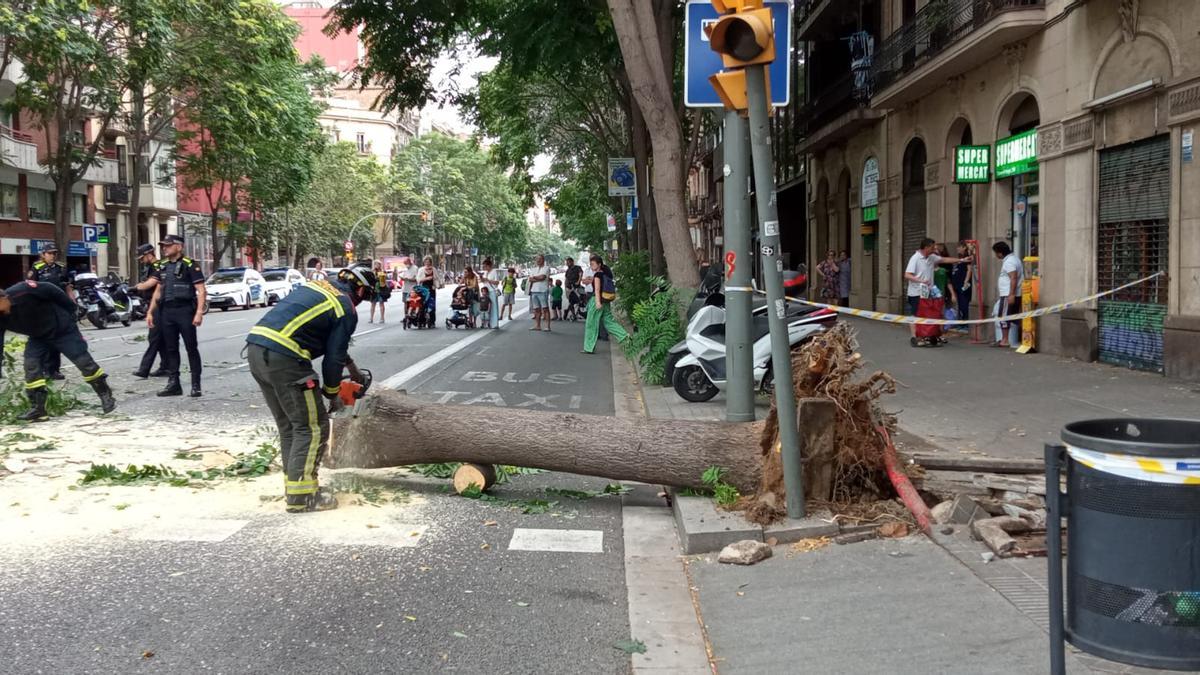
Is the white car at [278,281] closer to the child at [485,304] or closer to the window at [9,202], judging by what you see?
the window at [9,202]

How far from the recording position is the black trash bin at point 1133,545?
2.61m

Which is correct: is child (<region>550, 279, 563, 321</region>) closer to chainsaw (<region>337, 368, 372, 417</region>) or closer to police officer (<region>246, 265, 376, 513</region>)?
chainsaw (<region>337, 368, 372, 417</region>)

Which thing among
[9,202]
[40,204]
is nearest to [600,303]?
[9,202]

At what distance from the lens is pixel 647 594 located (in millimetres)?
4918

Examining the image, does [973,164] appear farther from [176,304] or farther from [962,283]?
[176,304]

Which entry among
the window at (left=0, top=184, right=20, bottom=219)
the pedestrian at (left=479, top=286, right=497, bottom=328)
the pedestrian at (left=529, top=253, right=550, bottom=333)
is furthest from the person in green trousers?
the window at (left=0, top=184, right=20, bottom=219)

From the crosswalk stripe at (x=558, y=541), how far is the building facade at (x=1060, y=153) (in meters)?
8.50

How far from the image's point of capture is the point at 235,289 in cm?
3734

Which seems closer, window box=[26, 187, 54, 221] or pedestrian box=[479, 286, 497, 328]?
pedestrian box=[479, 286, 497, 328]

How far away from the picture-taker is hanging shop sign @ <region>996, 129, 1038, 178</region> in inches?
640

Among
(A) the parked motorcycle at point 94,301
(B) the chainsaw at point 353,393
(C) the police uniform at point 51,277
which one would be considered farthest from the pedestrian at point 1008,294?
(A) the parked motorcycle at point 94,301

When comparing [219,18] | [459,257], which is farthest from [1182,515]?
[459,257]

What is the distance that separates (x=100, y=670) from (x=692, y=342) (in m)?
7.39

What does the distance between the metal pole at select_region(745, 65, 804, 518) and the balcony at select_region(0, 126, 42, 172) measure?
34.7m
